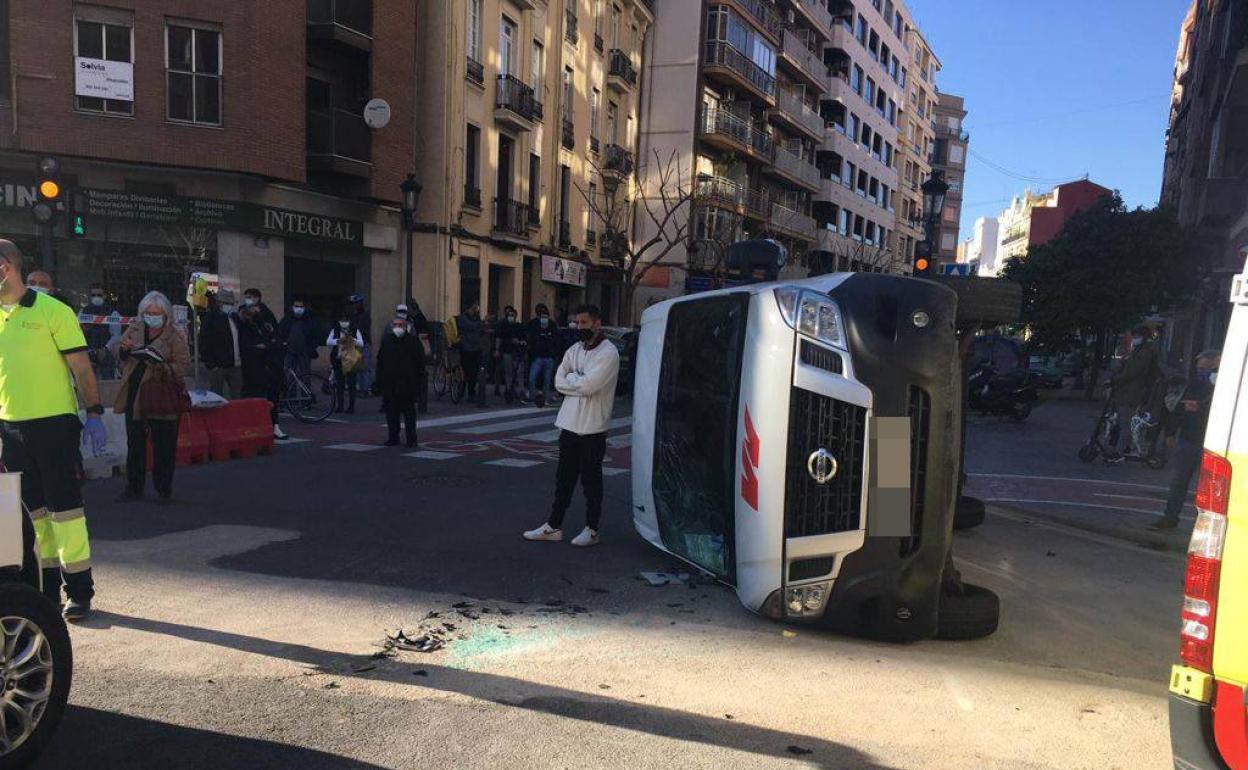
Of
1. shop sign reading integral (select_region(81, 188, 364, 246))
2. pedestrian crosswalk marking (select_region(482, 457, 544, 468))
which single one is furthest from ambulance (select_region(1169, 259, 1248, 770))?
shop sign reading integral (select_region(81, 188, 364, 246))

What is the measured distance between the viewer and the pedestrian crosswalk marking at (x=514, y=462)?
979cm

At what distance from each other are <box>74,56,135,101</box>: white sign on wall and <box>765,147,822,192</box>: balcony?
108 feet

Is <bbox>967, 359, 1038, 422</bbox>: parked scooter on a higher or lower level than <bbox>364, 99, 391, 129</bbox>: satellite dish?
lower

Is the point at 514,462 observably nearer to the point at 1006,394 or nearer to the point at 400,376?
the point at 400,376

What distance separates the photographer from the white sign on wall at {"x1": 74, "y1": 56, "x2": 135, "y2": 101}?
1789 centimetres

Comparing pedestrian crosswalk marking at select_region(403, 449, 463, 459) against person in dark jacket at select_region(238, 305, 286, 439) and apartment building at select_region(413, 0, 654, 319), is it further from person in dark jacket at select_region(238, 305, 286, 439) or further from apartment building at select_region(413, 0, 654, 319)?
apartment building at select_region(413, 0, 654, 319)

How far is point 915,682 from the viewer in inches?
156

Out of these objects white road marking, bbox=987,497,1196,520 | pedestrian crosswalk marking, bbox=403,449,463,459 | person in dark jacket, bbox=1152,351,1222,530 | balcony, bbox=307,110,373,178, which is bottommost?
white road marking, bbox=987,497,1196,520

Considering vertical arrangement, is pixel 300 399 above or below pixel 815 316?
below

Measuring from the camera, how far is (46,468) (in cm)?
435

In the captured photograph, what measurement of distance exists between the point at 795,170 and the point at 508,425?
1507 inches

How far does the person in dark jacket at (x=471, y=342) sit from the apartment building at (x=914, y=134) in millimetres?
58303

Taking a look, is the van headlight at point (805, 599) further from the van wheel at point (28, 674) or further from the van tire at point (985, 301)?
the van wheel at point (28, 674)

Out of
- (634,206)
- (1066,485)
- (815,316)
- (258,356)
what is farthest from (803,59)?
(815,316)
